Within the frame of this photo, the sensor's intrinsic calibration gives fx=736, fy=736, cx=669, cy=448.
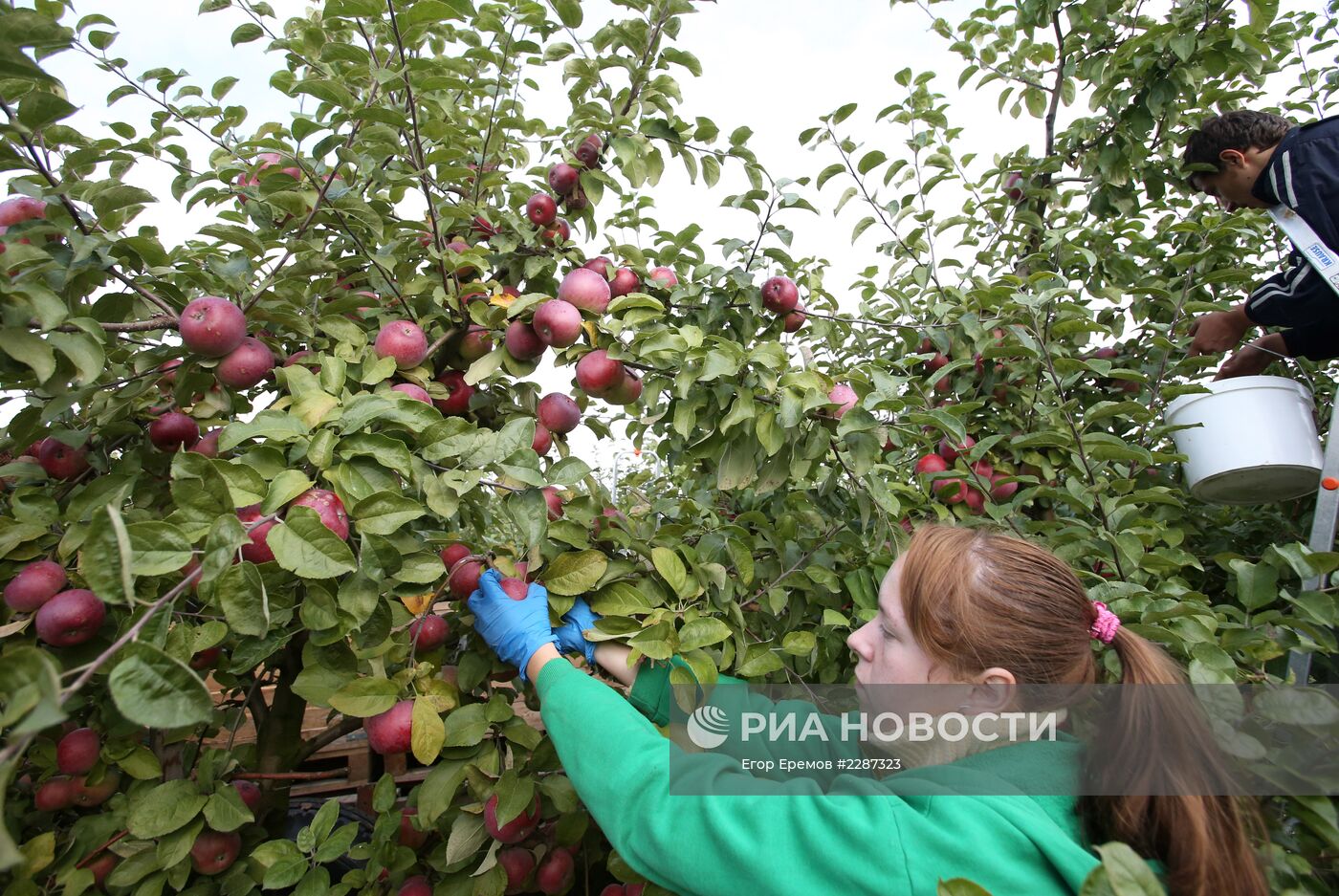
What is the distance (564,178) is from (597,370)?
513 millimetres

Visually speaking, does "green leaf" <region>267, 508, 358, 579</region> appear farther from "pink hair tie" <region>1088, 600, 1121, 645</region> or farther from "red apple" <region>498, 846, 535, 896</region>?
"pink hair tie" <region>1088, 600, 1121, 645</region>

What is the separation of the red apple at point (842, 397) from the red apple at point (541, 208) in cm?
74

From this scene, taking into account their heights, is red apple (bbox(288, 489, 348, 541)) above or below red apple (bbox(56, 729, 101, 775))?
above

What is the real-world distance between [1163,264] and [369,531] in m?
2.49

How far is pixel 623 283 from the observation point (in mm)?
1583

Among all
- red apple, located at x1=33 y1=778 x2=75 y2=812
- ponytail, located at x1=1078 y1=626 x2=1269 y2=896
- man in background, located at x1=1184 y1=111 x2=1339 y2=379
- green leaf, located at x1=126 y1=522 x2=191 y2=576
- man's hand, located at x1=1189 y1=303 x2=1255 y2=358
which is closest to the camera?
green leaf, located at x1=126 y1=522 x2=191 y2=576

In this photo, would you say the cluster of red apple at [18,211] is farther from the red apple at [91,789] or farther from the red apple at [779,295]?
the red apple at [779,295]

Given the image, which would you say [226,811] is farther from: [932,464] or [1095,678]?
[932,464]

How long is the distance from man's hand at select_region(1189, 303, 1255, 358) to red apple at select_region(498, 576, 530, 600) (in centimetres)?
190

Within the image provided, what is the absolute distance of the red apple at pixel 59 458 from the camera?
1.35 meters

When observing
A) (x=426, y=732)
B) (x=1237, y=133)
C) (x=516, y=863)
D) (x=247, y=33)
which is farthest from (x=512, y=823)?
(x=1237, y=133)

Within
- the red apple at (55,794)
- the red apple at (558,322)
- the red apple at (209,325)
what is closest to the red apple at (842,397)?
the red apple at (558,322)

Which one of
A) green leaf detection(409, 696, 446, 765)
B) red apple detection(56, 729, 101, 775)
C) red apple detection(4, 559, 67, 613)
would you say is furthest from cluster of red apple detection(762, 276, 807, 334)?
red apple detection(56, 729, 101, 775)

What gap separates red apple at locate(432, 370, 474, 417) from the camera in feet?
5.27
